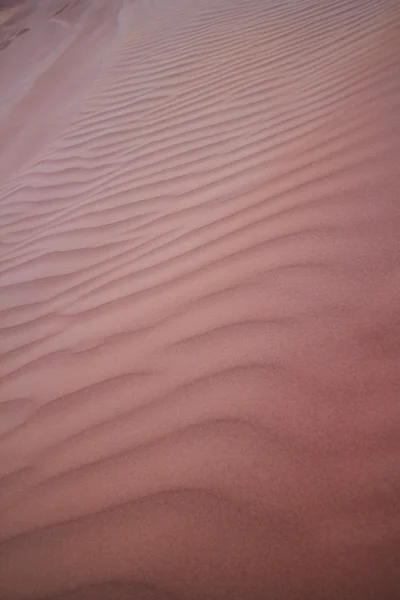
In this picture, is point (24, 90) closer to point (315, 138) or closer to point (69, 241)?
point (69, 241)

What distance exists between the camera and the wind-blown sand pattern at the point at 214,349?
3.15 ft

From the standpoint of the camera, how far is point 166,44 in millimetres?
4535

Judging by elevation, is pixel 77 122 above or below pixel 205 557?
above

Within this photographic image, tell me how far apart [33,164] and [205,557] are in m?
2.81

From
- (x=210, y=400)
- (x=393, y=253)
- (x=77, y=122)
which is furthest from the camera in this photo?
(x=77, y=122)

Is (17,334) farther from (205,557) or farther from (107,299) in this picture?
(205,557)

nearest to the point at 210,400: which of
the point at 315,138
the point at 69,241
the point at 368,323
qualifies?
the point at 368,323

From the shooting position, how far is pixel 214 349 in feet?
4.52

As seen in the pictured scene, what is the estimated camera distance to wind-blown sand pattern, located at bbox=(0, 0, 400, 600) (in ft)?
3.15

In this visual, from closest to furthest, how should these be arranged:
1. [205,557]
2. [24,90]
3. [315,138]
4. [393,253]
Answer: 1. [205,557]
2. [393,253]
3. [315,138]
4. [24,90]

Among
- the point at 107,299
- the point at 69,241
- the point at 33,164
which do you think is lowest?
the point at 107,299

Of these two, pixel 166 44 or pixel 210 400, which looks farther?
pixel 166 44

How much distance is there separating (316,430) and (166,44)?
15.0 ft

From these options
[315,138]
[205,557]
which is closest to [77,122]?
[315,138]
